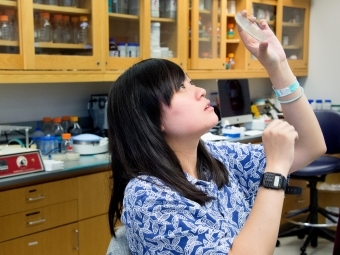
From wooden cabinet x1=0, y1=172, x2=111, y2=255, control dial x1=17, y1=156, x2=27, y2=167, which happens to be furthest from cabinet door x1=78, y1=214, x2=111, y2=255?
control dial x1=17, y1=156, x2=27, y2=167

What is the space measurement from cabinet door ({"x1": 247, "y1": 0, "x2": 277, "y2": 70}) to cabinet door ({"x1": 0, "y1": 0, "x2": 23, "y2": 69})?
197cm

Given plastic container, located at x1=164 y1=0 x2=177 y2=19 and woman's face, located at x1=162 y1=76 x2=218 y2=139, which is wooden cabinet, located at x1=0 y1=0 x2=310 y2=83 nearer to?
plastic container, located at x1=164 y1=0 x2=177 y2=19

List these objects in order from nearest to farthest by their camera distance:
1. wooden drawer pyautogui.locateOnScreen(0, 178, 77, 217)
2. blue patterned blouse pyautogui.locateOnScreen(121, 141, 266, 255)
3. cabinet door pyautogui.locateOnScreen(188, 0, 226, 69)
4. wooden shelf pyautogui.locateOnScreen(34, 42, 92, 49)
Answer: blue patterned blouse pyautogui.locateOnScreen(121, 141, 266, 255) < wooden drawer pyautogui.locateOnScreen(0, 178, 77, 217) < wooden shelf pyautogui.locateOnScreen(34, 42, 92, 49) < cabinet door pyautogui.locateOnScreen(188, 0, 226, 69)

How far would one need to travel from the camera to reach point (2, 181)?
213 centimetres

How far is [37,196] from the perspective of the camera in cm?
228

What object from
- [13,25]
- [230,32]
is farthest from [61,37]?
[230,32]

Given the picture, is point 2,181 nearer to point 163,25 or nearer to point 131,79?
point 131,79

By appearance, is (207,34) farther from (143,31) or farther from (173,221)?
(173,221)

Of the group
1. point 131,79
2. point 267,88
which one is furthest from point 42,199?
point 267,88

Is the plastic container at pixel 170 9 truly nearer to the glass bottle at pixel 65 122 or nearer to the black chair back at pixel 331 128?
the glass bottle at pixel 65 122

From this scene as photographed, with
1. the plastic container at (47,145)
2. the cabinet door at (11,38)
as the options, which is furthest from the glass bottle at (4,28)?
the plastic container at (47,145)

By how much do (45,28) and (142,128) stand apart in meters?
1.72

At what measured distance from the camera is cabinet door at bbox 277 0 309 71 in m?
4.27

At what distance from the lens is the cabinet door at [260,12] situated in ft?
12.8
